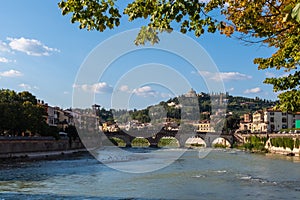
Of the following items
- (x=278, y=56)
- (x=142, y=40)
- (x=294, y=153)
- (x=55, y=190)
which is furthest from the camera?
(x=294, y=153)

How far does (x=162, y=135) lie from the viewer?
88438 mm

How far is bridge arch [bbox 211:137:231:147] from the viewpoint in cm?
8628

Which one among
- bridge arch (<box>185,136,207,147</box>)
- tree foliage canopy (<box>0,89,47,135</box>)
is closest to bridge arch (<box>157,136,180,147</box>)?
bridge arch (<box>185,136,207,147</box>)

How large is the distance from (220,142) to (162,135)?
44.0ft

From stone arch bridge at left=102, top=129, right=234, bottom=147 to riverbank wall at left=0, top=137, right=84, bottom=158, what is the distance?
77.1 feet

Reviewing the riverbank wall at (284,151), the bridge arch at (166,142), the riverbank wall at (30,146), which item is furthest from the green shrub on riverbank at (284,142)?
the bridge arch at (166,142)

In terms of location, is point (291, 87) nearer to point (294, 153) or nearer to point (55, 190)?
point (55, 190)

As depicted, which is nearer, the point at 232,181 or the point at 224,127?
the point at 232,181

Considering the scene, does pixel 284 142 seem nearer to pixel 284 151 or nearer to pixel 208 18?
pixel 284 151

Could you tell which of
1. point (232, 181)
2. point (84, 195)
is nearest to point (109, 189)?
point (84, 195)

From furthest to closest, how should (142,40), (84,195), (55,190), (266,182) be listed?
(266,182), (55,190), (84,195), (142,40)

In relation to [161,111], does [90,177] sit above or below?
below

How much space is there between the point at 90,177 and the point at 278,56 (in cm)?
1721

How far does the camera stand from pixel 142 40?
16.5 ft
